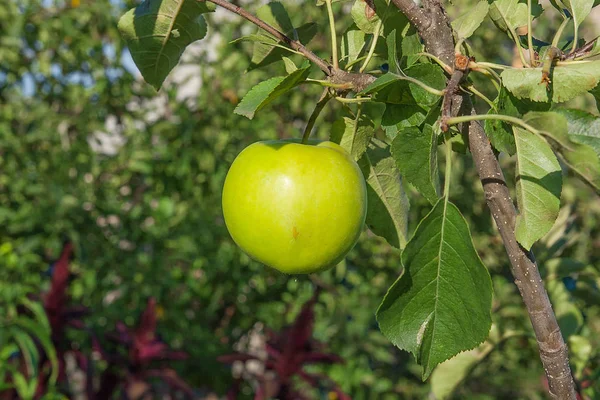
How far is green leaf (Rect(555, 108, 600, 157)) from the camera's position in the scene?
58cm

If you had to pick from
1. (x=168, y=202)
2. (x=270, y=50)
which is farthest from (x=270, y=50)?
(x=168, y=202)

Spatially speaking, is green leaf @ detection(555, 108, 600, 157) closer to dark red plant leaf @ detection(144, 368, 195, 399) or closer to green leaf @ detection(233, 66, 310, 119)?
green leaf @ detection(233, 66, 310, 119)

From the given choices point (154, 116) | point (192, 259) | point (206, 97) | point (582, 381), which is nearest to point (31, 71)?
point (154, 116)

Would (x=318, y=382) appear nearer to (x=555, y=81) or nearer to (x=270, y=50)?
(x=270, y=50)

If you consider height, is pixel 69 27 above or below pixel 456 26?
below

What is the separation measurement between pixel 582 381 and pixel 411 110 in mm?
778

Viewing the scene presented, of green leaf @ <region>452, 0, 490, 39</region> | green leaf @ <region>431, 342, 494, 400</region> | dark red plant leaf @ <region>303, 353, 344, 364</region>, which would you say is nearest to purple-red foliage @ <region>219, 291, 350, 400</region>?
dark red plant leaf @ <region>303, 353, 344, 364</region>

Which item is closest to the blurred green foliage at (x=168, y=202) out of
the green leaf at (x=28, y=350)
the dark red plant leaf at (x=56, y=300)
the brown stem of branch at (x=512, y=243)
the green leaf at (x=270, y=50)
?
the dark red plant leaf at (x=56, y=300)

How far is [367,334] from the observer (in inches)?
98.9

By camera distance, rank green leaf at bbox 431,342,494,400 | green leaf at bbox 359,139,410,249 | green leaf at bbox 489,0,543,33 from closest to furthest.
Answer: green leaf at bbox 489,0,543,33, green leaf at bbox 359,139,410,249, green leaf at bbox 431,342,494,400

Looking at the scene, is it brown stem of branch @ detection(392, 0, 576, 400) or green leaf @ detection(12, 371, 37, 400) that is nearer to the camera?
brown stem of branch @ detection(392, 0, 576, 400)

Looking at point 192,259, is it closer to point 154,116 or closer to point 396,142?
point 154,116

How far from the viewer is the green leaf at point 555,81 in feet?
1.89

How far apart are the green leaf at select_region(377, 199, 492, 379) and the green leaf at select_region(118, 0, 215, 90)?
0.38 metres
